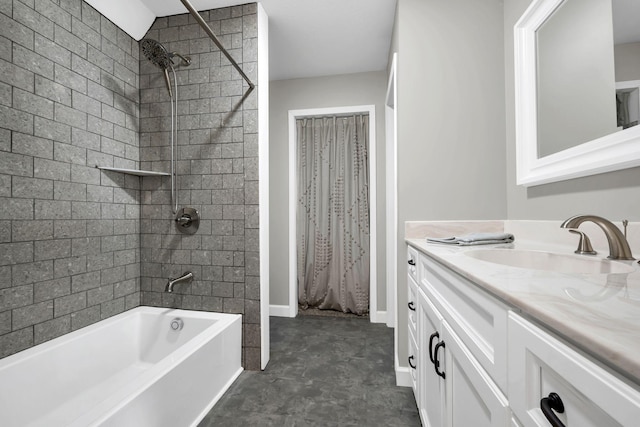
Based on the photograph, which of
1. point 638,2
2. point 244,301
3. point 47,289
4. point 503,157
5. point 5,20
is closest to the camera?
point 638,2

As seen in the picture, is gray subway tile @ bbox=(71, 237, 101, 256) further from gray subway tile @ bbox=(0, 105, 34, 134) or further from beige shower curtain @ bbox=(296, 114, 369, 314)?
beige shower curtain @ bbox=(296, 114, 369, 314)

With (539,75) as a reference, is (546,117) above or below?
below

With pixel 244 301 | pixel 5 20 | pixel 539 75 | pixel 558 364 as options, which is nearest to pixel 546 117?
pixel 539 75

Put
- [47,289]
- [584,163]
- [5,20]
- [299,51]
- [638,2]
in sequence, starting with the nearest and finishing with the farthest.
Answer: [638,2]
[584,163]
[5,20]
[47,289]
[299,51]

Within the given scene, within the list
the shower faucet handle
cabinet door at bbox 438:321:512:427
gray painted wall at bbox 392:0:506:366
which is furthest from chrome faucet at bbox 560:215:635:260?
the shower faucet handle

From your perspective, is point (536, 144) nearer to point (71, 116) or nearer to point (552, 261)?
point (552, 261)

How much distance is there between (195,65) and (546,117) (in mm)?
2143

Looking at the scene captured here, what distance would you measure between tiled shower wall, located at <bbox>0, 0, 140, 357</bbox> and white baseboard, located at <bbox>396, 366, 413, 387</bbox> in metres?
1.89

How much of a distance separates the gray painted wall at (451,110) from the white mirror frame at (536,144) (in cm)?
17

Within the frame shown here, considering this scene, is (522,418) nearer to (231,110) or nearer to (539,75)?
(539,75)

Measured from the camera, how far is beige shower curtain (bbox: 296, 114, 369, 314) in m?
2.82

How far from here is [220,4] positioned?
1825 mm

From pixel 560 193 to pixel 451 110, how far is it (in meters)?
0.75

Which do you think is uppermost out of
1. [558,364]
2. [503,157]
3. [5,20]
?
[5,20]
